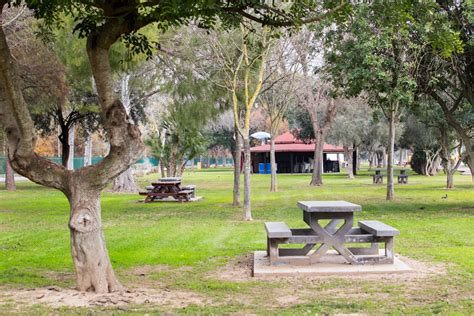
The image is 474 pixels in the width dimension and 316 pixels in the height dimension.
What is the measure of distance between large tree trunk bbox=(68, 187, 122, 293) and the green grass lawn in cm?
71

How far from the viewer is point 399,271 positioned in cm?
805

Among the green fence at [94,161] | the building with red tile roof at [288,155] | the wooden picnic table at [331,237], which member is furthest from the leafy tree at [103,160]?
the building with red tile roof at [288,155]

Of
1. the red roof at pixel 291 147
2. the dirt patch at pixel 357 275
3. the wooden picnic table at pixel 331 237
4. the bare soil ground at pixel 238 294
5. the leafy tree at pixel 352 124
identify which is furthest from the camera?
the red roof at pixel 291 147

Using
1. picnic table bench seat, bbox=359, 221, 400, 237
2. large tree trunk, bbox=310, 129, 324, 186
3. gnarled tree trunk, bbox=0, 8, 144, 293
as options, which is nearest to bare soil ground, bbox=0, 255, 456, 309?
gnarled tree trunk, bbox=0, 8, 144, 293

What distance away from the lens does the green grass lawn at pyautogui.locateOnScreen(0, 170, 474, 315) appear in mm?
6363

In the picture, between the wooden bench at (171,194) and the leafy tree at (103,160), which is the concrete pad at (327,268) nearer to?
the leafy tree at (103,160)

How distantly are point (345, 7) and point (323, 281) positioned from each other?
11.3 ft

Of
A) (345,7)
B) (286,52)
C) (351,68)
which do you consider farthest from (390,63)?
(345,7)

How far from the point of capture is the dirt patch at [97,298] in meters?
6.43

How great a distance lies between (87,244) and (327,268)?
326 cm

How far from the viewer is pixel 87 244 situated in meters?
6.91

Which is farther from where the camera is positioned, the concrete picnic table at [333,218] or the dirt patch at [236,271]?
the concrete picnic table at [333,218]

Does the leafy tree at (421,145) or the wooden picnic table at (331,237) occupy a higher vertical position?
the leafy tree at (421,145)

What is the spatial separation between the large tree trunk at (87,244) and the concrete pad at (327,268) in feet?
6.94
